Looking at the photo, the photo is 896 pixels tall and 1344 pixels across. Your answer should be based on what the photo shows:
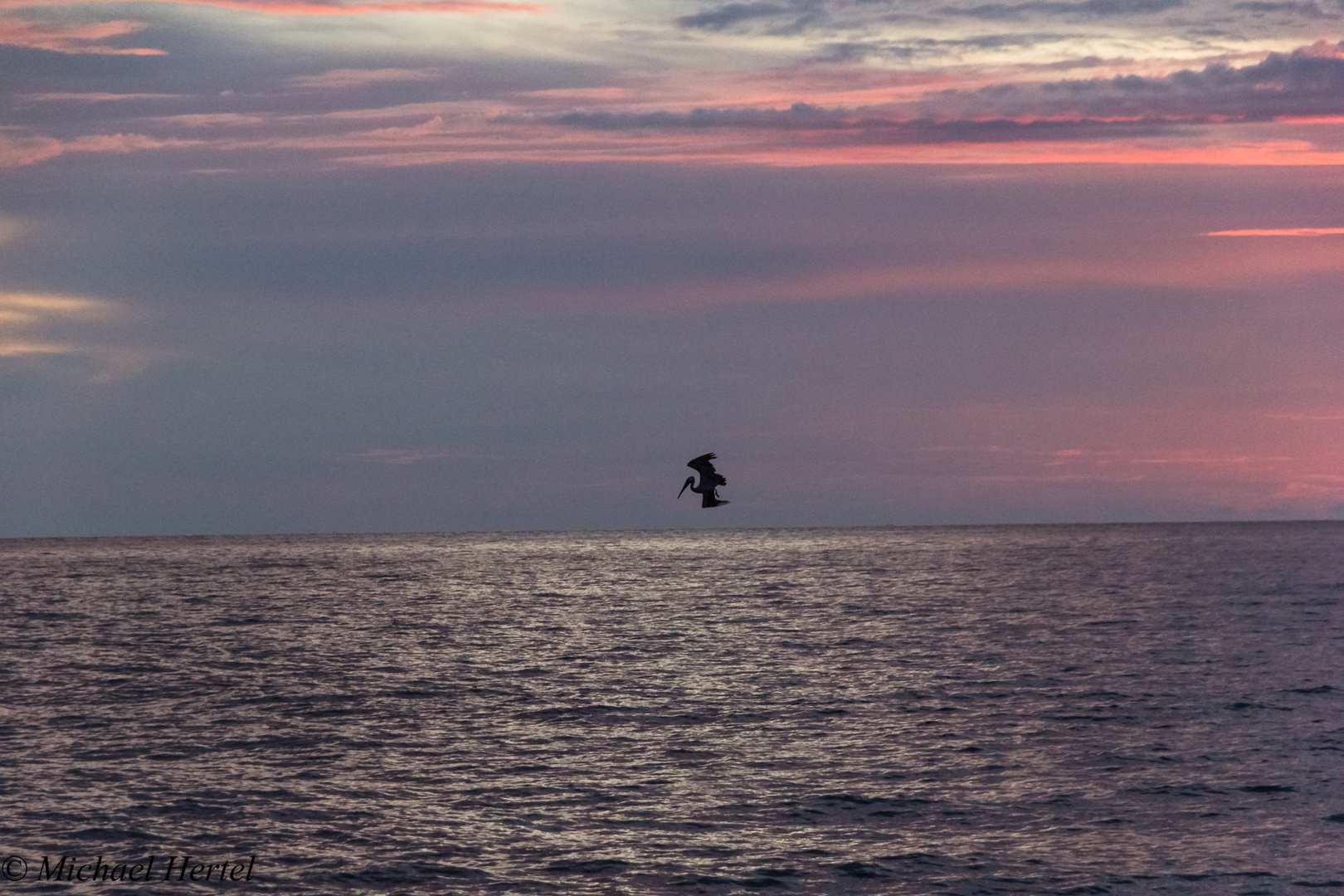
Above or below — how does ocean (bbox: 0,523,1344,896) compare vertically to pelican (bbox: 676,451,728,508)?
below

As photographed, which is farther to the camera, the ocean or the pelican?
the pelican

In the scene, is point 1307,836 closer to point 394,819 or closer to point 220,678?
point 394,819

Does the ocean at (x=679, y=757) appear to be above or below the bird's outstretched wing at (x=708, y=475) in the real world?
below

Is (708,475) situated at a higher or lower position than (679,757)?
higher

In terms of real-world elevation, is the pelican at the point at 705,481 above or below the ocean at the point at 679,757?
above

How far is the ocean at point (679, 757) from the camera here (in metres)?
20.0

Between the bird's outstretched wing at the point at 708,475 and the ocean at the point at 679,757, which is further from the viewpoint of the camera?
the bird's outstretched wing at the point at 708,475

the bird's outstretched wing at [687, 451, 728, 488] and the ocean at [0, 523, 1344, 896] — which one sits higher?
the bird's outstretched wing at [687, 451, 728, 488]

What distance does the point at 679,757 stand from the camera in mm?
27953

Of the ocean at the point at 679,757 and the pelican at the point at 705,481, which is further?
the pelican at the point at 705,481

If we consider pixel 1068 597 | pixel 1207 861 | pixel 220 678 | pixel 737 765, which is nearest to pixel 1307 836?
pixel 1207 861

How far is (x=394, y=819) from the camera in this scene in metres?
22.7

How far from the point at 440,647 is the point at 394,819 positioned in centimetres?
3056

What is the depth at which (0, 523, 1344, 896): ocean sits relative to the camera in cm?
1998
